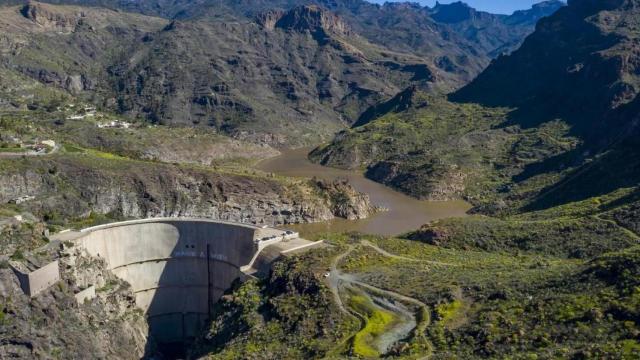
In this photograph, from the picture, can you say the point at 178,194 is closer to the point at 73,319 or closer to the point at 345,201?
the point at 345,201

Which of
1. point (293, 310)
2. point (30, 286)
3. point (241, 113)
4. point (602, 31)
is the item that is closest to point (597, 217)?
point (293, 310)

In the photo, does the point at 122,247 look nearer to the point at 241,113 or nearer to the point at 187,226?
the point at 187,226

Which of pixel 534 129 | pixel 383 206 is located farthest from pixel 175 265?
pixel 534 129

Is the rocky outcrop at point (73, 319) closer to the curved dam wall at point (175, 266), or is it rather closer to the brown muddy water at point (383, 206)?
the curved dam wall at point (175, 266)

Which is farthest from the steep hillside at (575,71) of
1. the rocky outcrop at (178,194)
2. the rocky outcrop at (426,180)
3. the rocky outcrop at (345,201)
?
the rocky outcrop at (178,194)

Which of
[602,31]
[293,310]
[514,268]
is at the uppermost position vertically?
[602,31]
